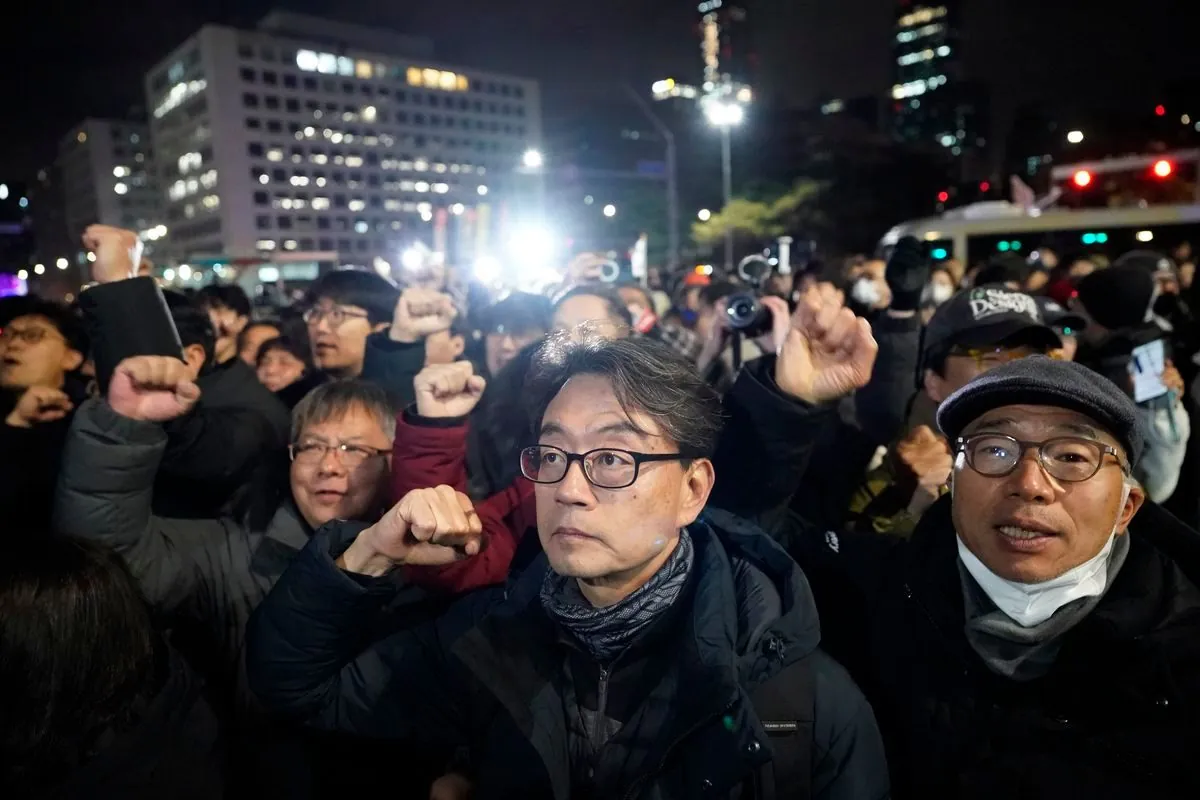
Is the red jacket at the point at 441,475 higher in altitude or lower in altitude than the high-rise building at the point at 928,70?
lower

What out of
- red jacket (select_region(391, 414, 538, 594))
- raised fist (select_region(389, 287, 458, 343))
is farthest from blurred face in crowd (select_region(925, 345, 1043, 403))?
raised fist (select_region(389, 287, 458, 343))

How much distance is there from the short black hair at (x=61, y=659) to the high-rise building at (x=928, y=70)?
12256cm

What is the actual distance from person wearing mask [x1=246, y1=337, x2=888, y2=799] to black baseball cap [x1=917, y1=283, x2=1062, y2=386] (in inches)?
62.2

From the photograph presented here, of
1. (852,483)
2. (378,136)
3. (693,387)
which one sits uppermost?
(378,136)

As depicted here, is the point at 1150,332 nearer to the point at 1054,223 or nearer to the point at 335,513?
the point at 335,513

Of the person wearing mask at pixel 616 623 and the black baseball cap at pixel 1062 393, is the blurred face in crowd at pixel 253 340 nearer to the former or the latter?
the person wearing mask at pixel 616 623

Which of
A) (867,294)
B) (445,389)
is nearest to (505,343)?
(445,389)

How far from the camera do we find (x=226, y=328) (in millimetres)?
5434

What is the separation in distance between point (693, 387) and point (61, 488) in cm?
208

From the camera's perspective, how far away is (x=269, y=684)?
1.99m

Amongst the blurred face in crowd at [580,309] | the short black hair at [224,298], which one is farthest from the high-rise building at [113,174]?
the blurred face in crowd at [580,309]

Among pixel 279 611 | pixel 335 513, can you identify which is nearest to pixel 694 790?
pixel 279 611

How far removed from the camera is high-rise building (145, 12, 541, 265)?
263 feet

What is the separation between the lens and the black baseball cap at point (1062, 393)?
1.78 metres
